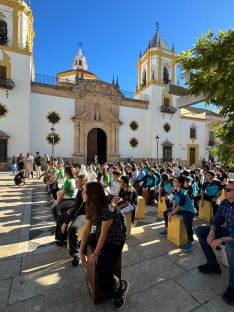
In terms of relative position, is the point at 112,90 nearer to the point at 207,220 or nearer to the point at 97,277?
the point at 207,220

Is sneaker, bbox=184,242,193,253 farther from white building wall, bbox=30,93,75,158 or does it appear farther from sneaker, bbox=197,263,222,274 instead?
white building wall, bbox=30,93,75,158

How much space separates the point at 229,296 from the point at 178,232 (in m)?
1.62

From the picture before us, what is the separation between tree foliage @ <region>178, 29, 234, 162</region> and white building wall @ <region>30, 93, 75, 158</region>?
19166mm

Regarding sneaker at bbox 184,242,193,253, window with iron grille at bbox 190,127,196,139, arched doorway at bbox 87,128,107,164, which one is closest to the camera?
sneaker at bbox 184,242,193,253

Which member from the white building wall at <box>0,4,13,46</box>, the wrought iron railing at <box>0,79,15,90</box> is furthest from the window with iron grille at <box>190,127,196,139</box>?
the white building wall at <box>0,4,13,46</box>

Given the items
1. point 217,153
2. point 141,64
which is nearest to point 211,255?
point 217,153

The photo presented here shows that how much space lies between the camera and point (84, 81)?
22875 millimetres

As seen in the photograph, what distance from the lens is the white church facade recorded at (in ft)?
62.8

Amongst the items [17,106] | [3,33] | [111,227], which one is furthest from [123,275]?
[3,33]

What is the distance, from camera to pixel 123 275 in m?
3.29

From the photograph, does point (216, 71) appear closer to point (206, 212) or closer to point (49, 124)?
point (206, 212)

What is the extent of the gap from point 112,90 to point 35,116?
9.21 metres

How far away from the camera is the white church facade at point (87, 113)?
19.2 m

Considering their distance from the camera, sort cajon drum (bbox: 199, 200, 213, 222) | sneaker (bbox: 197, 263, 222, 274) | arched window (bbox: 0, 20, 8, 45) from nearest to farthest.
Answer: sneaker (bbox: 197, 263, 222, 274) → cajon drum (bbox: 199, 200, 213, 222) → arched window (bbox: 0, 20, 8, 45)
